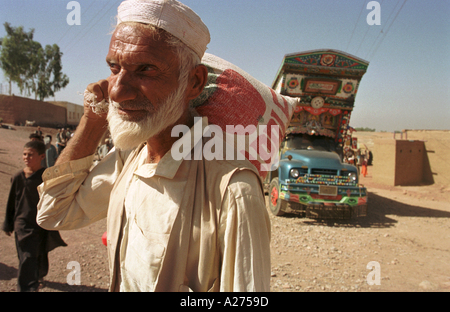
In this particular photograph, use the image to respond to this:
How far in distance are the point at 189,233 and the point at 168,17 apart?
0.80 metres

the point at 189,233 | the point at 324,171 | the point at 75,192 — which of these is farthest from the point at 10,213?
the point at 324,171

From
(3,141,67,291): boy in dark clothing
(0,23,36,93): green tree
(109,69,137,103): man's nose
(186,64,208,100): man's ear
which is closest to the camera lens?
(109,69,137,103): man's nose

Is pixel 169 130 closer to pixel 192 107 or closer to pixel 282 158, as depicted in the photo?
pixel 192 107

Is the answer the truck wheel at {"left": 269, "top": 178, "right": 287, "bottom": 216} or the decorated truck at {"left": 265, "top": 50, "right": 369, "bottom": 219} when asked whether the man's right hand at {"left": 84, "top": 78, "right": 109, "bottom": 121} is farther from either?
the truck wheel at {"left": 269, "top": 178, "right": 287, "bottom": 216}

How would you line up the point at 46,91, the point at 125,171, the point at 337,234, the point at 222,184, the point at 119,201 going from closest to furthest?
1. the point at 222,184
2. the point at 119,201
3. the point at 125,171
4. the point at 337,234
5. the point at 46,91

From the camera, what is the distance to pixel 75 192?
4.60ft

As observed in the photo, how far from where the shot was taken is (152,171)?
1.15 meters

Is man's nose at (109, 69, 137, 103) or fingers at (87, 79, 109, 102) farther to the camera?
fingers at (87, 79, 109, 102)

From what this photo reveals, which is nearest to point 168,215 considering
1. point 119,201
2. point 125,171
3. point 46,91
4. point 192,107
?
A: point 119,201

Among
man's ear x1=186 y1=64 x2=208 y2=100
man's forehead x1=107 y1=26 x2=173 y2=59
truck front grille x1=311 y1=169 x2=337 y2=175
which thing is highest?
man's forehead x1=107 y1=26 x2=173 y2=59

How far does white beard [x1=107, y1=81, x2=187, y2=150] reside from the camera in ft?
3.67

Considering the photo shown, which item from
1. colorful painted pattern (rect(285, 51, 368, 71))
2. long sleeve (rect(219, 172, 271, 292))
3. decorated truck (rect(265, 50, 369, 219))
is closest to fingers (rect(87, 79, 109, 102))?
long sleeve (rect(219, 172, 271, 292))

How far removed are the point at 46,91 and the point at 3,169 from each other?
37.8m

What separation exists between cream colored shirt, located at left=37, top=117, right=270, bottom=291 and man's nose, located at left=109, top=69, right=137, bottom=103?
27cm
